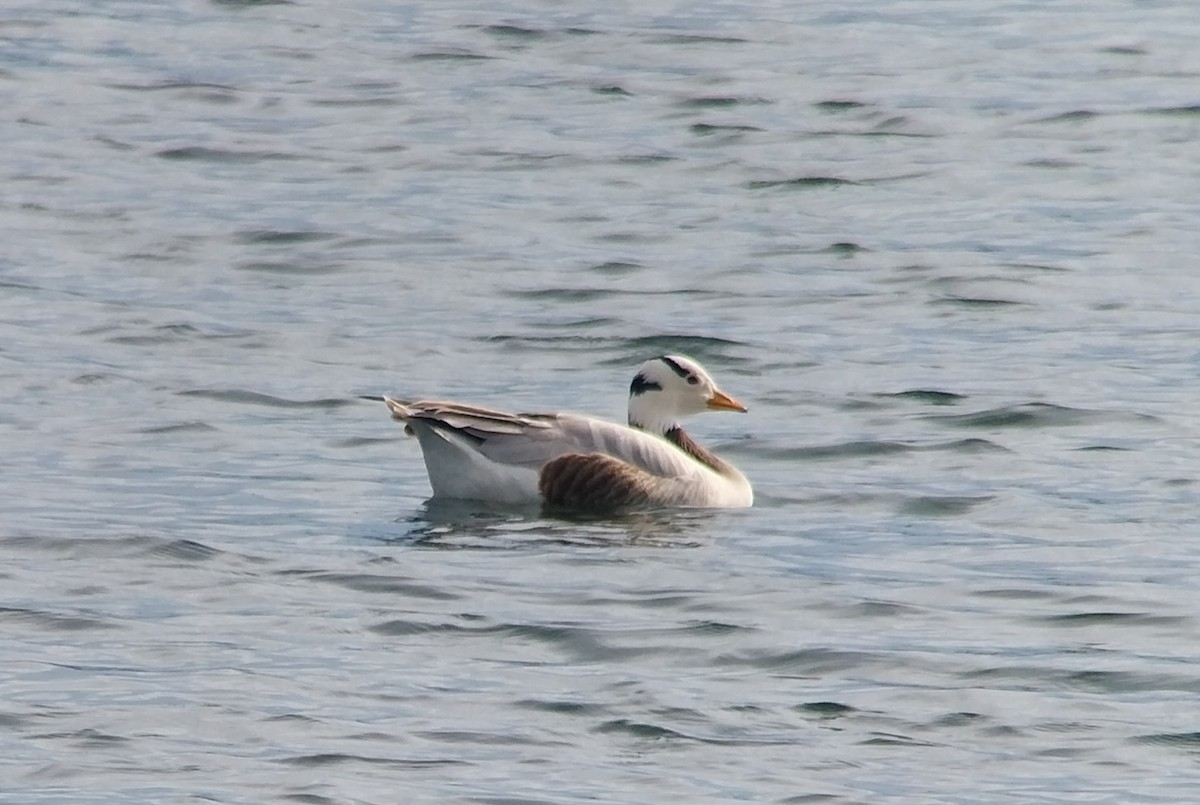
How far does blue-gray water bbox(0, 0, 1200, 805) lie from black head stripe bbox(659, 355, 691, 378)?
733mm

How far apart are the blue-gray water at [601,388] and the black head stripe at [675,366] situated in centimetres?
73

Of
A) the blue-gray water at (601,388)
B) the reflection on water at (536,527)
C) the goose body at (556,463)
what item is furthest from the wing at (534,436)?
the blue-gray water at (601,388)

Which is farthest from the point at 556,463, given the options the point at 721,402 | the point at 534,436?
the point at 721,402

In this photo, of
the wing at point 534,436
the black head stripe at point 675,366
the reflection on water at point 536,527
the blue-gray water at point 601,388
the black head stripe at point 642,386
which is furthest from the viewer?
the black head stripe at point 642,386

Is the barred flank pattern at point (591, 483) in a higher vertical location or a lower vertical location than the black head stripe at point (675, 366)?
lower

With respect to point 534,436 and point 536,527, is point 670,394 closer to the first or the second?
point 534,436

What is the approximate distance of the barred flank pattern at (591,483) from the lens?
13664 mm

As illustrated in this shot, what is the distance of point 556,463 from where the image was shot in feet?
44.8

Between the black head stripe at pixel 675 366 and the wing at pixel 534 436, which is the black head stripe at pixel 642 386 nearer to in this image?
the black head stripe at pixel 675 366

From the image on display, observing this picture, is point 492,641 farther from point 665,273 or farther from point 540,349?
point 665,273

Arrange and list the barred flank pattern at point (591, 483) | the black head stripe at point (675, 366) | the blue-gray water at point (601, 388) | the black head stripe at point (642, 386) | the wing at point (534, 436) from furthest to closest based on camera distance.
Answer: the black head stripe at point (642, 386) → the black head stripe at point (675, 366) → the barred flank pattern at point (591, 483) → the wing at point (534, 436) → the blue-gray water at point (601, 388)

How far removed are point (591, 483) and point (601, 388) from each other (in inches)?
116

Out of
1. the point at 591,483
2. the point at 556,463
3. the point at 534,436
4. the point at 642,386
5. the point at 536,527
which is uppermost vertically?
the point at 642,386

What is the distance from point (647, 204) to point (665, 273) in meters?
2.30
